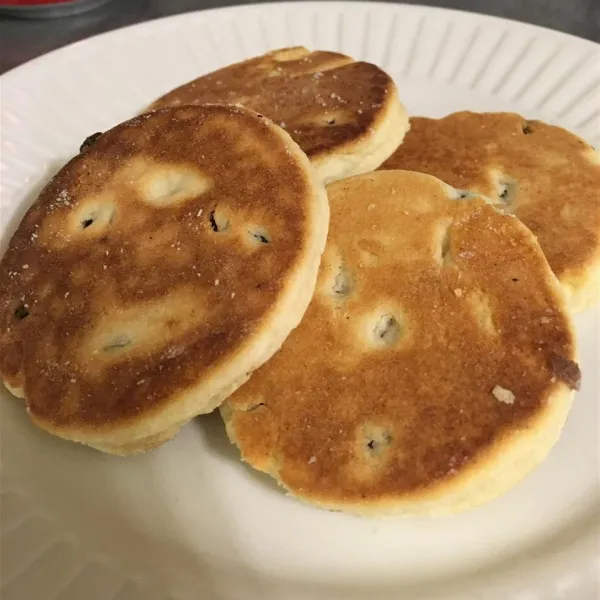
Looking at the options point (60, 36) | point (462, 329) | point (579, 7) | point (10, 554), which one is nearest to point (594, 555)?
point (462, 329)

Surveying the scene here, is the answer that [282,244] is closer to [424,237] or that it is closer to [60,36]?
[424,237]

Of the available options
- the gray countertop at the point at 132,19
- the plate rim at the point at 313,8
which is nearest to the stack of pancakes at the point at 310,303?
the plate rim at the point at 313,8

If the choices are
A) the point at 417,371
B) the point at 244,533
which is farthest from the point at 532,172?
the point at 244,533

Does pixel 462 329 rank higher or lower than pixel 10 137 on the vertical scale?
higher

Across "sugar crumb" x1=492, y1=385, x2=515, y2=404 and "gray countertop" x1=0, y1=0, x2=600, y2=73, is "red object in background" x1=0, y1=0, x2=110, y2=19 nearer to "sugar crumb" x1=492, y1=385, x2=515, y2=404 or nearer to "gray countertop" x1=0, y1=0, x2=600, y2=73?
"gray countertop" x1=0, y1=0, x2=600, y2=73

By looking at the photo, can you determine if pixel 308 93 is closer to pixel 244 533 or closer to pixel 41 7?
pixel 244 533

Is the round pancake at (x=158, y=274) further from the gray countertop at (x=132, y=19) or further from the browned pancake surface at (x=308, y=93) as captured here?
the gray countertop at (x=132, y=19)

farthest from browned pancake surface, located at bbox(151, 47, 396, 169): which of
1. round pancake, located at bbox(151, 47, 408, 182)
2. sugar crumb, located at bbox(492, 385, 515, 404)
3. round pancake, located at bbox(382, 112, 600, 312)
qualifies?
sugar crumb, located at bbox(492, 385, 515, 404)
